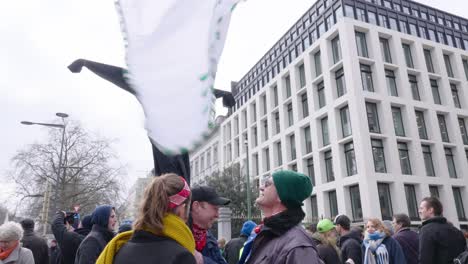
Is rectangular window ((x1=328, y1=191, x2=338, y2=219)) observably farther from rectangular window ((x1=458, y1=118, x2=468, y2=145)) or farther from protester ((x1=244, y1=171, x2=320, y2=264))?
protester ((x1=244, y1=171, x2=320, y2=264))

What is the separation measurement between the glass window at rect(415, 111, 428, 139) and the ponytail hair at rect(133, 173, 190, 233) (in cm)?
3228

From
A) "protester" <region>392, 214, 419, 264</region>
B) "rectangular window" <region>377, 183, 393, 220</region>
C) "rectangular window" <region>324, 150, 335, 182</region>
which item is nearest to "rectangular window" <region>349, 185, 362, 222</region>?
"rectangular window" <region>377, 183, 393, 220</region>

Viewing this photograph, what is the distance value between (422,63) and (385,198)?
13040mm

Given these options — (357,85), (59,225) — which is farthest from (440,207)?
(357,85)

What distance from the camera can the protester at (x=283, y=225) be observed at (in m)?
2.01

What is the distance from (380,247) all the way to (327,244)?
0.73 m

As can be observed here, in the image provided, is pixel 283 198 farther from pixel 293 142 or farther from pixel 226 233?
pixel 293 142

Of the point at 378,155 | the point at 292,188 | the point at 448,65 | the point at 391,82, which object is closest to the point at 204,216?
the point at 292,188

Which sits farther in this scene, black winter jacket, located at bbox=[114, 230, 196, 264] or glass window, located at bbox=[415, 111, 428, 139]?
glass window, located at bbox=[415, 111, 428, 139]

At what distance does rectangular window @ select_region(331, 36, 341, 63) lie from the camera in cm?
3089

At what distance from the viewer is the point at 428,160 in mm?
29812

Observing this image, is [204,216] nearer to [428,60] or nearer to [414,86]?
[414,86]

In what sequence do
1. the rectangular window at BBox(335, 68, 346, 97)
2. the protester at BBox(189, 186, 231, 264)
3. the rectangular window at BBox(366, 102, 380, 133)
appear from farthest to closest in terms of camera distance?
the rectangular window at BBox(335, 68, 346, 97), the rectangular window at BBox(366, 102, 380, 133), the protester at BBox(189, 186, 231, 264)

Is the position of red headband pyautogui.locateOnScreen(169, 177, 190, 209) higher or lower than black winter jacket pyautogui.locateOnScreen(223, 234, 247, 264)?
higher
